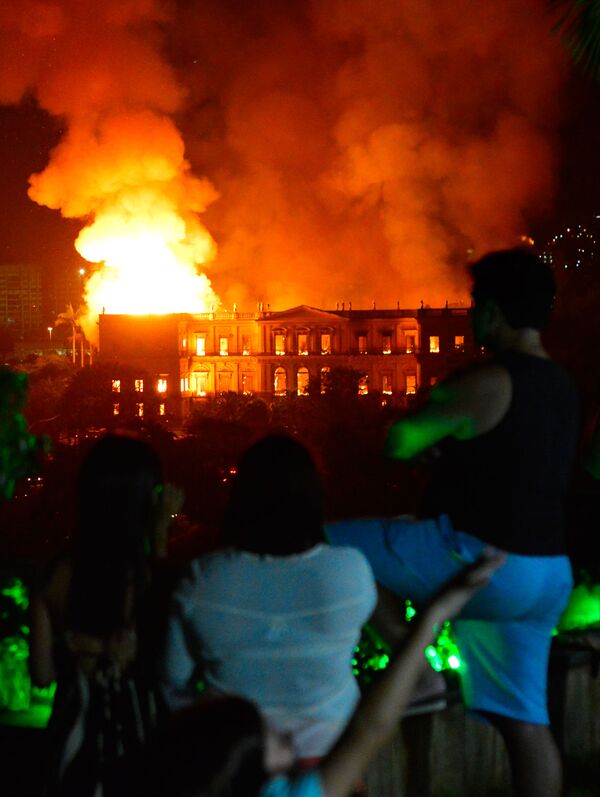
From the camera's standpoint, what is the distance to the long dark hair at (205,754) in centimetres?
154

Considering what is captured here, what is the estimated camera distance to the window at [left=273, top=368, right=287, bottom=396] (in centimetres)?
9094

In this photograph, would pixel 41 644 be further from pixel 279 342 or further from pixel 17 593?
pixel 279 342

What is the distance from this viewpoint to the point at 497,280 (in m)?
2.86

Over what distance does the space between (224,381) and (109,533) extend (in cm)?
9005

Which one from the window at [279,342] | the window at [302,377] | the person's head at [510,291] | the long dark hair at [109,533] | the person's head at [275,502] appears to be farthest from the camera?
the window at [279,342]

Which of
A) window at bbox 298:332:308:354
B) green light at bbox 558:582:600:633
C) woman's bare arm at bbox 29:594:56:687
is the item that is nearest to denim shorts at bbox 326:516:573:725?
woman's bare arm at bbox 29:594:56:687

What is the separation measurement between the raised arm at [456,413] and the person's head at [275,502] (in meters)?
0.31

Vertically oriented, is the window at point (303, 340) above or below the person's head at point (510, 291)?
above

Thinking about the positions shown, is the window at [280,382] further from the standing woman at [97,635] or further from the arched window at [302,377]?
the standing woman at [97,635]

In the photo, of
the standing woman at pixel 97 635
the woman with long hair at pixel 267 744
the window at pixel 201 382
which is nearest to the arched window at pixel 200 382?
the window at pixel 201 382

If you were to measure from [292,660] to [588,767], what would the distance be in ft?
6.31

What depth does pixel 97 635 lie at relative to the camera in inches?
99.0

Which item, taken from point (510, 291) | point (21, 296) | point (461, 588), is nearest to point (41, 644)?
point (461, 588)

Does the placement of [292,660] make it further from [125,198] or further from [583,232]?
[125,198]
